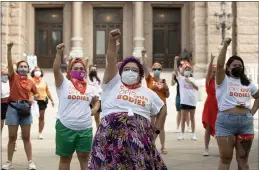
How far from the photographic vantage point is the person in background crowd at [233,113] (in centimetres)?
610

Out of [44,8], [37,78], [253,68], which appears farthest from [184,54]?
[37,78]

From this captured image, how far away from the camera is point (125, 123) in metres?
4.70

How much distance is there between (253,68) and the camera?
25.7 metres

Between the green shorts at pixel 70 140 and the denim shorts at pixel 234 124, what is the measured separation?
1707 millimetres

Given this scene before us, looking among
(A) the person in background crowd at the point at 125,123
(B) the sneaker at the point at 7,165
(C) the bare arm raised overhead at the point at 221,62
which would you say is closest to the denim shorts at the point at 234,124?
(C) the bare arm raised overhead at the point at 221,62

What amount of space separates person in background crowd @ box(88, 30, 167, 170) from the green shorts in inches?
48.8

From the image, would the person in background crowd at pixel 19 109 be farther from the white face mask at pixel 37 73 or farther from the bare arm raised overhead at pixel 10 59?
the white face mask at pixel 37 73

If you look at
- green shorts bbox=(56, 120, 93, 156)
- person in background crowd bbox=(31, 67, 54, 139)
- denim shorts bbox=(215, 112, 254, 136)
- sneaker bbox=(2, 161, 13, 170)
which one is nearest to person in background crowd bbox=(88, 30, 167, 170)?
green shorts bbox=(56, 120, 93, 156)

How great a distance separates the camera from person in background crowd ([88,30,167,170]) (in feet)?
15.2

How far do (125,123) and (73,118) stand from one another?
1.53 meters

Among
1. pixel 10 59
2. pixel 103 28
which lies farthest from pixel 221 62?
pixel 103 28

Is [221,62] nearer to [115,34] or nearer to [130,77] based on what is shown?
[130,77]

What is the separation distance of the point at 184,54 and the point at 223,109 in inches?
971

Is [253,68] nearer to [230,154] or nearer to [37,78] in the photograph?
[37,78]
